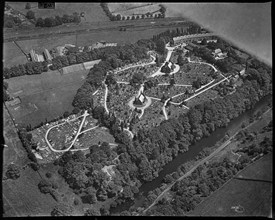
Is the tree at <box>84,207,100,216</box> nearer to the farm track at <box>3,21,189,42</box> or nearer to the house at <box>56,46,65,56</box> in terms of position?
the house at <box>56,46,65,56</box>

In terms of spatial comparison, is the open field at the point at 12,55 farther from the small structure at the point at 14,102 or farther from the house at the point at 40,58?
the small structure at the point at 14,102

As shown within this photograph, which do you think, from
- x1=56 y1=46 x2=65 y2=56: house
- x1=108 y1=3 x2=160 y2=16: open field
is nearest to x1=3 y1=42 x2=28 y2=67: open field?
x1=56 y1=46 x2=65 y2=56: house

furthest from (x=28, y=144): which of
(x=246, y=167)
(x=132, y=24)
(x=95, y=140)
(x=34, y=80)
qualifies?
(x=132, y=24)

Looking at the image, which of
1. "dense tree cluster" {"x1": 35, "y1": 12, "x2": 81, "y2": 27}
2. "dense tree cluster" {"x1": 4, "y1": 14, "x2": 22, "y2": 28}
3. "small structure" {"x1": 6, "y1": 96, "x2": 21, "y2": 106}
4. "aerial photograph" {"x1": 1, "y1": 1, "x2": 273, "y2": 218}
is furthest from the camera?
"dense tree cluster" {"x1": 35, "y1": 12, "x2": 81, "y2": 27}

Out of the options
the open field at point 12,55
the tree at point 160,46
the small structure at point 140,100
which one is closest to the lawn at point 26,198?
the small structure at point 140,100

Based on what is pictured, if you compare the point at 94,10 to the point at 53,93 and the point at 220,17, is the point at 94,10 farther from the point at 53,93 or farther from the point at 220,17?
the point at 220,17

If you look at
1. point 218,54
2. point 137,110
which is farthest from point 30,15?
point 218,54
